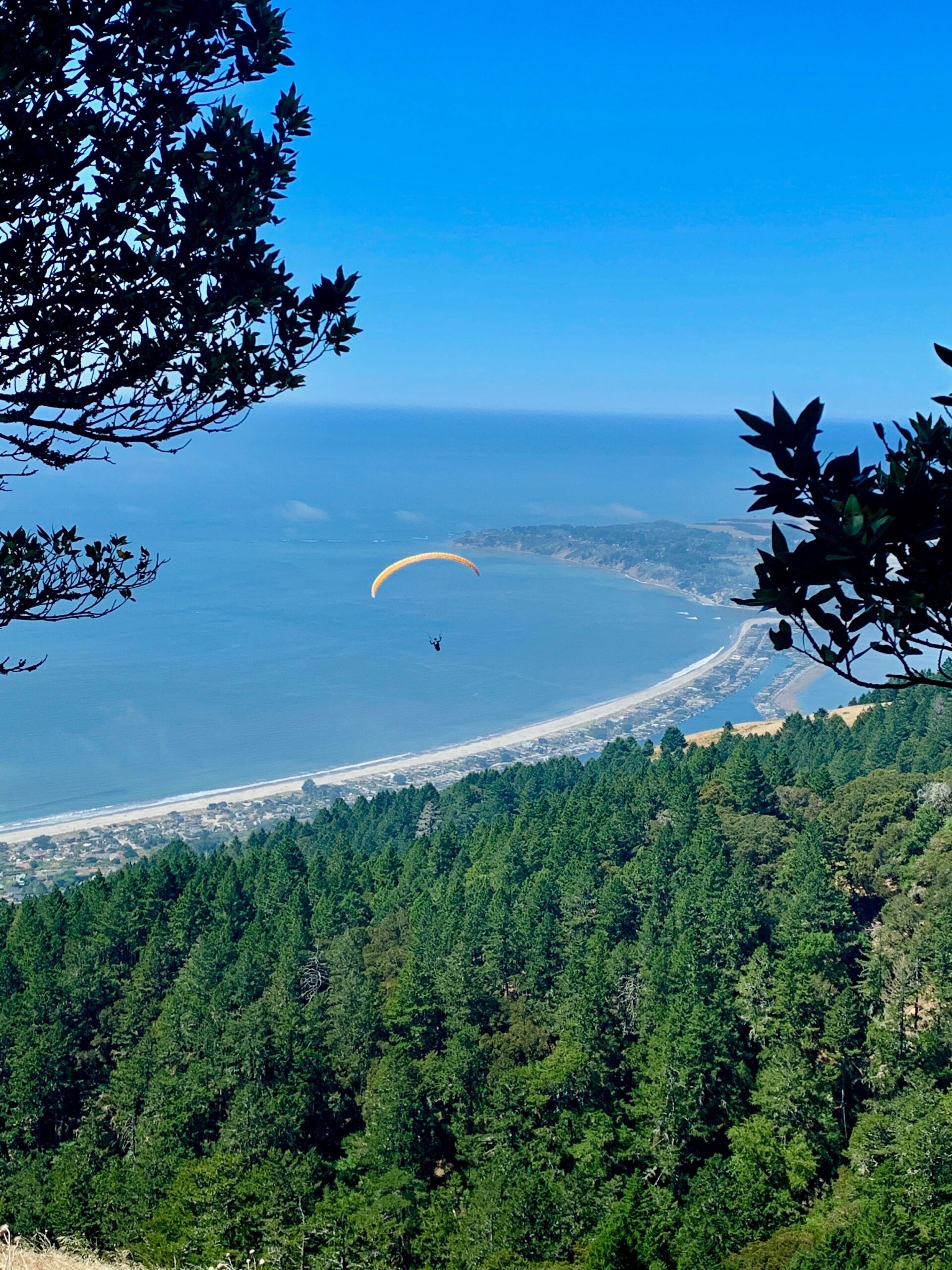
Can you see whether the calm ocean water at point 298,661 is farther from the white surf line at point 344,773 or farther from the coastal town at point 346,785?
the coastal town at point 346,785

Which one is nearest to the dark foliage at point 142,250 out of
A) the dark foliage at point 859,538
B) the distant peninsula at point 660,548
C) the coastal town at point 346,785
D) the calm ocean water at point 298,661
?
the dark foliage at point 859,538

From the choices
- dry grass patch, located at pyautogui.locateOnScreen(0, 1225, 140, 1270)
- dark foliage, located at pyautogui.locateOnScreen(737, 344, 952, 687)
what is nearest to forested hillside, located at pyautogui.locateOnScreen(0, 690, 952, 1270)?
dry grass patch, located at pyautogui.locateOnScreen(0, 1225, 140, 1270)

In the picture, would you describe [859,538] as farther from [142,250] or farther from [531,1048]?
[531,1048]

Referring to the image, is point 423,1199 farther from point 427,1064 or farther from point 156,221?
point 156,221

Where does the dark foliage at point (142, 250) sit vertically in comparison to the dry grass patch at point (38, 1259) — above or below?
above

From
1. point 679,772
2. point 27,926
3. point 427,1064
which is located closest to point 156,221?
point 427,1064

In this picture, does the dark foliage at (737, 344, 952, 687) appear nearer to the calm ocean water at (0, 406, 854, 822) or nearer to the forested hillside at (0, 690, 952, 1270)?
the forested hillside at (0, 690, 952, 1270)

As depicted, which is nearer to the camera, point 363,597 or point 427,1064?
point 427,1064
